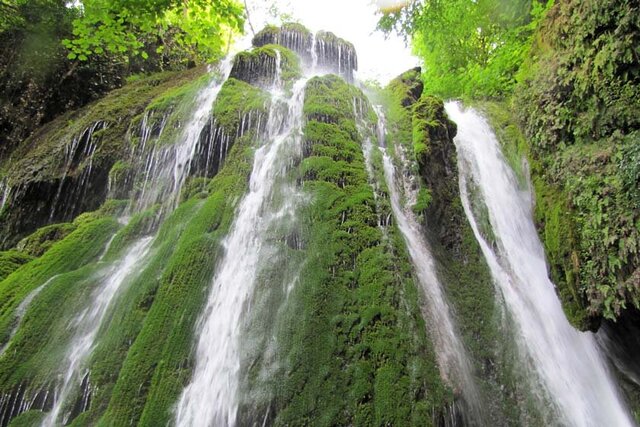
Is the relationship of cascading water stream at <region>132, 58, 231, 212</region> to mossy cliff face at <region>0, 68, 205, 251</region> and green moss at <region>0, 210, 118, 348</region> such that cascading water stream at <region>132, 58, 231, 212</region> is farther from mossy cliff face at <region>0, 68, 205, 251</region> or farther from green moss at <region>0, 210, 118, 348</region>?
mossy cliff face at <region>0, 68, 205, 251</region>

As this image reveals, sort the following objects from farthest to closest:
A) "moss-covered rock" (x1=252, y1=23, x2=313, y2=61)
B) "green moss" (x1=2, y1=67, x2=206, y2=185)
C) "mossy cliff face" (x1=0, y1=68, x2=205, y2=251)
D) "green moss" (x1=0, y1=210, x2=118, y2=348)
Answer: "moss-covered rock" (x1=252, y1=23, x2=313, y2=61) → "green moss" (x1=2, y1=67, x2=206, y2=185) → "mossy cliff face" (x1=0, y1=68, x2=205, y2=251) → "green moss" (x1=0, y1=210, x2=118, y2=348)

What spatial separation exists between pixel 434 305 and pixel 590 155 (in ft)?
8.77

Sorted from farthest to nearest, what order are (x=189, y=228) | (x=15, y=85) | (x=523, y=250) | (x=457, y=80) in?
(x=457, y=80) < (x=15, y=85) < (x=523, y=250) < (x=189, y=228)

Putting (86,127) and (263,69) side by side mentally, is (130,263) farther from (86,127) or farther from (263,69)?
(263,69)

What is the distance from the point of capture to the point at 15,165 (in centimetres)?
825

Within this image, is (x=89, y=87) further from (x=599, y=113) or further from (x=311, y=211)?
(x=599, y=113)

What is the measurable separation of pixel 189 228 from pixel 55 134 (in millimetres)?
6037

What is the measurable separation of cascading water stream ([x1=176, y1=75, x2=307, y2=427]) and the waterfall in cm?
159

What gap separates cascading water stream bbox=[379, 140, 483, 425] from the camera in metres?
3.63

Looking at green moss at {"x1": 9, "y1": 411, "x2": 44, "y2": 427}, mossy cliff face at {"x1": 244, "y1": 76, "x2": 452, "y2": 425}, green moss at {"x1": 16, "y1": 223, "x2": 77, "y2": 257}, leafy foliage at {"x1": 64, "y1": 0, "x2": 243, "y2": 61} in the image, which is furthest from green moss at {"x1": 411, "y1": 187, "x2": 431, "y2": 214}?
green moss at {"x1": 16, "y1": 223, "x2": 77, "y2": 257}

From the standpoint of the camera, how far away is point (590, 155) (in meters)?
4.70

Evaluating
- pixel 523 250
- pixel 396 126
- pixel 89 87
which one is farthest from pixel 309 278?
pixel 89 87

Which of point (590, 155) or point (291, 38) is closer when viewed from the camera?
point (590, 155)

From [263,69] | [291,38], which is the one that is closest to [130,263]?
[263,69]
